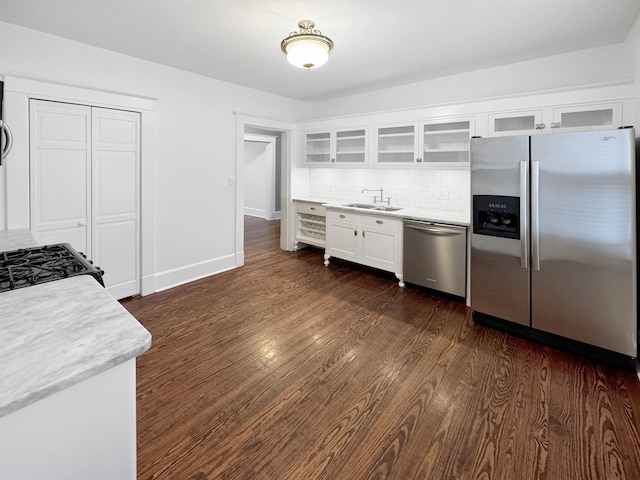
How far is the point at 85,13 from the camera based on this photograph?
2.62 metres

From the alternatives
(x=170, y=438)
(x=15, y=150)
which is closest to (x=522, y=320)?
(x=170, y=438)

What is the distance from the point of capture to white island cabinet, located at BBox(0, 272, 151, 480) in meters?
0.75

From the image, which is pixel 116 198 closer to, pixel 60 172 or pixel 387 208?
pixel 60 172

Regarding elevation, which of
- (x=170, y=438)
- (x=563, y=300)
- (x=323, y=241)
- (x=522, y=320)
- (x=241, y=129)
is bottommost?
(x=170, y=438)

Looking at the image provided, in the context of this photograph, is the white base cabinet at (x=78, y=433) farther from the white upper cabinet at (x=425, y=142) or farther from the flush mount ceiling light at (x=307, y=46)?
the white upper cabinet at (x=425, y=142)

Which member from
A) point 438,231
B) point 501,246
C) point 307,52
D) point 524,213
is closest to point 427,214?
point 438,231

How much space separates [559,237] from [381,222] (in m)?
2.01

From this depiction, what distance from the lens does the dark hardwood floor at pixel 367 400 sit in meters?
1.65

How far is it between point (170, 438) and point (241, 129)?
3859 mm

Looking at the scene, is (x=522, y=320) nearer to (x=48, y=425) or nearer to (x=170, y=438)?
(x=170, y=438)

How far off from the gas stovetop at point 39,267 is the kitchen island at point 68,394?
1.06ft

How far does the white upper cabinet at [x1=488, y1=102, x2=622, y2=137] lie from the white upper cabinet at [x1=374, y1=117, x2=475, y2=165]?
301mm

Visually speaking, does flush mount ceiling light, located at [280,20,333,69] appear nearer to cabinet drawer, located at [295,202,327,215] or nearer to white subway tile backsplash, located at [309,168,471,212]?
white subway tile backsplash, located at [309,168,471,212]

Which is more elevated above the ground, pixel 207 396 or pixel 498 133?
pixel 498 133
